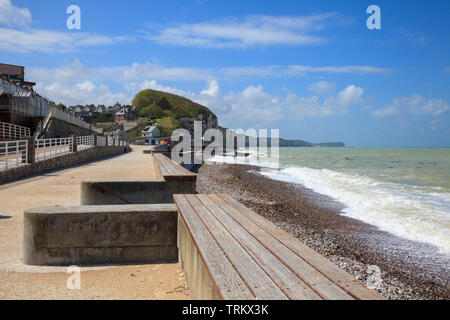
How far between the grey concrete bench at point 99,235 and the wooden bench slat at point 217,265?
0.75 metres

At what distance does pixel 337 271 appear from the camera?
215 centimetres

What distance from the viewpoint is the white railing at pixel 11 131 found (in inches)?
1004

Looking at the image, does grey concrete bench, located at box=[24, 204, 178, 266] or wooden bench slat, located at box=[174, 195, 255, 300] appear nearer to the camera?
wooden bench slat, located at box=[174, 195, 255, 300]

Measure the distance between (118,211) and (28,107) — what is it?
34974mm

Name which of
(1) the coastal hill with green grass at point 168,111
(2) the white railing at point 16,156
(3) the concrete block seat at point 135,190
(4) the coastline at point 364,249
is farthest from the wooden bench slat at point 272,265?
(1) the coastal hill with green grass at point 168,111

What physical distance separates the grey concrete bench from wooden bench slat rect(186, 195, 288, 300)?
3.00ft

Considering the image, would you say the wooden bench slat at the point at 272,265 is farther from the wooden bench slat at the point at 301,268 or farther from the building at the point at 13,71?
the building at the point at 13,71

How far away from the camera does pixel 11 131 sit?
27.2 metres

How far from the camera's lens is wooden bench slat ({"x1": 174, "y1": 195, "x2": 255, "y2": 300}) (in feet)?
6.12

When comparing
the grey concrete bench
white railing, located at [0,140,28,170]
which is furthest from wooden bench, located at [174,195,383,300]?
Answer: white railing, located at [0,140,28,170]

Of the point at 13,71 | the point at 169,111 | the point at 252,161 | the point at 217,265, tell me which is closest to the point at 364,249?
the point at 217,265

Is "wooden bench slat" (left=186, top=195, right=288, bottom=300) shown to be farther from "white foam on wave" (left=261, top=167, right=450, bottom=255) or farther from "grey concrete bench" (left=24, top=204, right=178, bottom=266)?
"white foam on wave" (left=261, top=167, right=450, bottom=255)

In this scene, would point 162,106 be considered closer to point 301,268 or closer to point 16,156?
point 16,156
